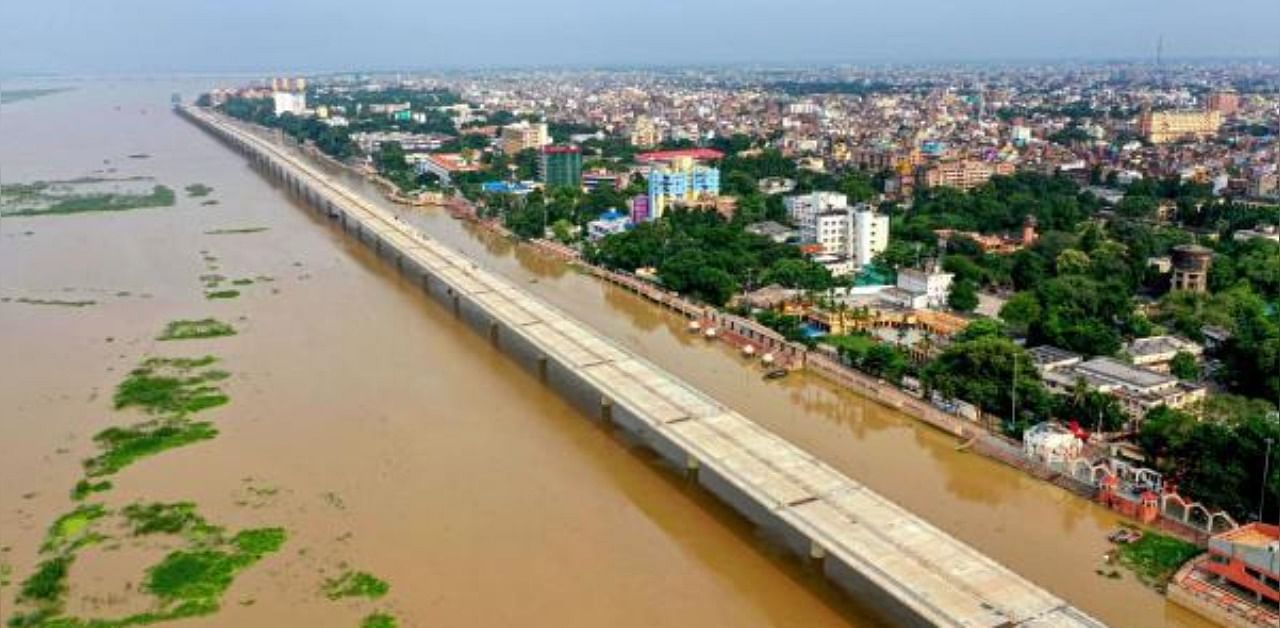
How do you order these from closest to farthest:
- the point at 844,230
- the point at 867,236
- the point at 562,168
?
the point at 867,236 < the point at 844,230 < the point at 562,168

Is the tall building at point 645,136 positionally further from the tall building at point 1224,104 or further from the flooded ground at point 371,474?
the tall building at point 1224,104

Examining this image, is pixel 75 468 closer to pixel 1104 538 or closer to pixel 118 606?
pixel 118 606

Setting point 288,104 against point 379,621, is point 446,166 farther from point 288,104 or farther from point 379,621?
point 288,104

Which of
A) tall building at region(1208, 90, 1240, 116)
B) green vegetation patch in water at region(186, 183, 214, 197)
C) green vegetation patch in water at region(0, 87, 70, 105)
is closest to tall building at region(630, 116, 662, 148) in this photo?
green vegetation patch in water at region(186, 183, 214, 197)

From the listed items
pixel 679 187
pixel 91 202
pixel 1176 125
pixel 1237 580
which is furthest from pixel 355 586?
pixel 1176 125

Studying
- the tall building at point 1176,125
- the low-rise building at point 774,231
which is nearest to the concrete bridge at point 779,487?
the low-rise building at point 774,231

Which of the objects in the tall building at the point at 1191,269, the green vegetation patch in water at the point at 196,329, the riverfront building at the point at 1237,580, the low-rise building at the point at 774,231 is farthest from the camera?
the low-rise building at the point at 774,231

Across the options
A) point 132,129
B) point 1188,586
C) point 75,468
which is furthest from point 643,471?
point 132,129
